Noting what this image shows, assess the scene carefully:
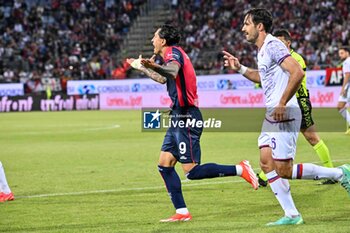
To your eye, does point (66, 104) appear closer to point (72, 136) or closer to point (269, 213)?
point (72, 136)

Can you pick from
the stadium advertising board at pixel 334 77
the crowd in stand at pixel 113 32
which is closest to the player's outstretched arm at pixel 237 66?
the stadium advertising board at pixel 334 77

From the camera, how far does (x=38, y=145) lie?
21.3m

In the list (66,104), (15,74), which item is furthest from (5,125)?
(15,74)

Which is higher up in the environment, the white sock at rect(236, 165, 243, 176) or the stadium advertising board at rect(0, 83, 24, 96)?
the white sock at rect(236, 165, 243, 176)

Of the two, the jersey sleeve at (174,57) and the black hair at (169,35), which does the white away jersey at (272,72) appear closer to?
the jersey sleeve at (174,57)

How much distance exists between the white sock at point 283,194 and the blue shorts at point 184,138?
0.99 metres

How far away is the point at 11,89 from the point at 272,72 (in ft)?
128

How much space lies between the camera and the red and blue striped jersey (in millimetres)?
8915

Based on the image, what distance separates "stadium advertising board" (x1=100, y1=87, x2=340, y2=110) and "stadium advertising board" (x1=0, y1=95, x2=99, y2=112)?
0.88 metres

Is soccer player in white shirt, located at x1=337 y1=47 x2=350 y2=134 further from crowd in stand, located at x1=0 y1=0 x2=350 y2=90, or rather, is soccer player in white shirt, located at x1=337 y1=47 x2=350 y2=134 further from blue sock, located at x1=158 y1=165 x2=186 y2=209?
crowd in stand, located at x1=0 y1=0 x2=350 y2=90

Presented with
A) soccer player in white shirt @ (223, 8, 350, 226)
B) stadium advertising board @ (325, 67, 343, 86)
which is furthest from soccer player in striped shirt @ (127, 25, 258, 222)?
stadium advertising board @ (325, 67, 343, 86)

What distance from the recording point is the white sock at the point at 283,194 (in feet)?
27.6

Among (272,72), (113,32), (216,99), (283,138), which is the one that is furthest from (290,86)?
(113,32)

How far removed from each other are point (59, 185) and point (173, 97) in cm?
414
